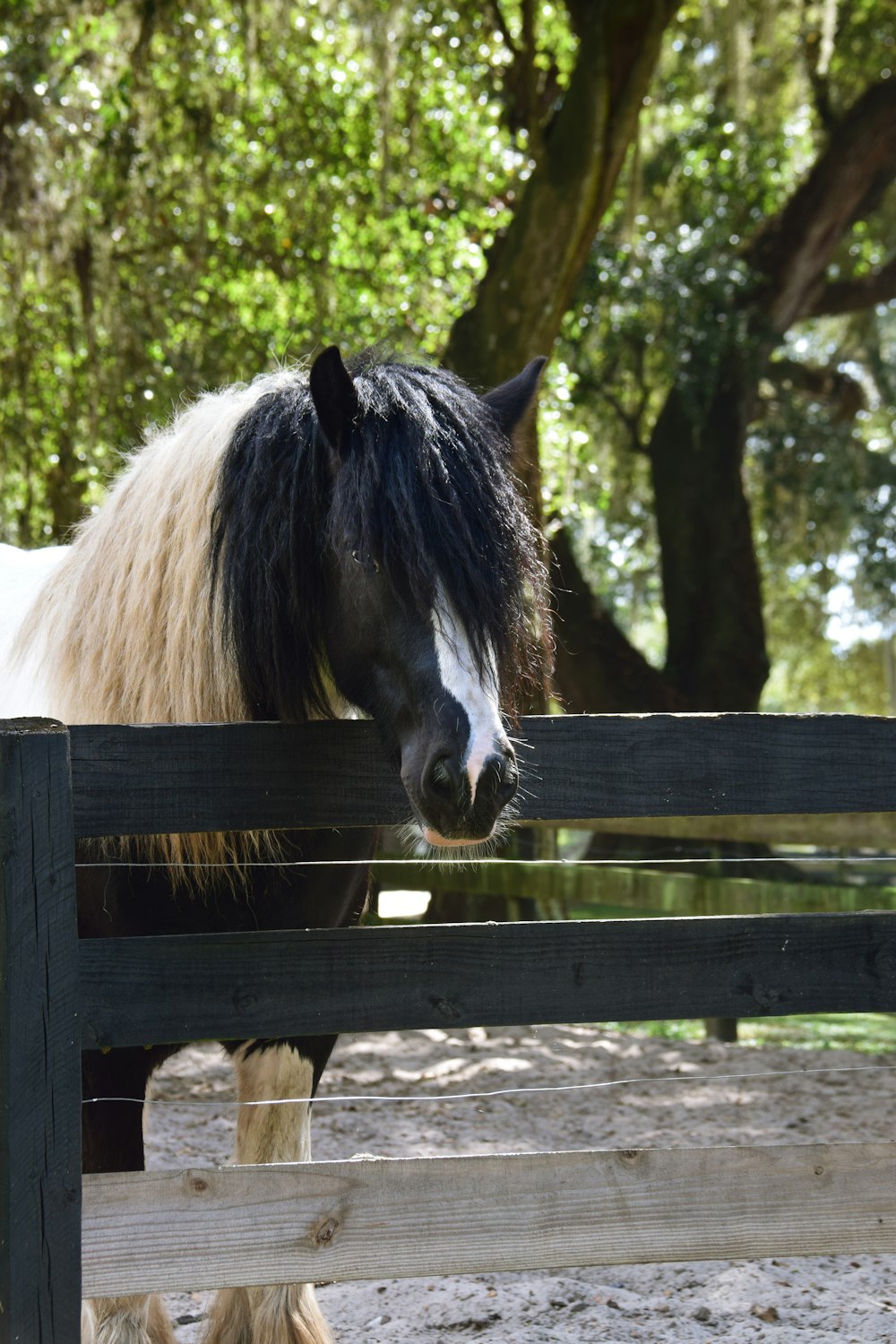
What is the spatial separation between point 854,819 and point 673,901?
1202mm

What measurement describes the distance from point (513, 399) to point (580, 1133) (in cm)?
330

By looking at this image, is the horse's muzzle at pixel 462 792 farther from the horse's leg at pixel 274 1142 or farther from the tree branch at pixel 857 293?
the tree branch at pixel 857 293

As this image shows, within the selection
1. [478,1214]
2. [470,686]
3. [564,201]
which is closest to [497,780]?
[470,686]

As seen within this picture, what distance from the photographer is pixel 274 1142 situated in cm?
283

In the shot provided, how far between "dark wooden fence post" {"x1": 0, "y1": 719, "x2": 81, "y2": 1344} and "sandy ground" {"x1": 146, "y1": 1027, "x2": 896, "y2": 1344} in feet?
4.71

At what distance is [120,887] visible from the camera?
2389 millimetres

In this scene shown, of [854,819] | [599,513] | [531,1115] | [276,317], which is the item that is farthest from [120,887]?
[599,513]

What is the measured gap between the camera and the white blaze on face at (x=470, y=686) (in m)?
1.95

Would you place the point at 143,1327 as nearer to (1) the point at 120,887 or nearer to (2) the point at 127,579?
(1) the point at 120,887

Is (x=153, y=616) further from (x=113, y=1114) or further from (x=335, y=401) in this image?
(x=113, y=1114)

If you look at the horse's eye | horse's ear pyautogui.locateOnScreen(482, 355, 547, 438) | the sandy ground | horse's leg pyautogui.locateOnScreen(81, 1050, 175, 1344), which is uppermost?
horse's ear pyautogui.locateOnScreen(482, 355, 547, 438)

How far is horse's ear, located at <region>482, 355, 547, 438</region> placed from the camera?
2656 millimetres

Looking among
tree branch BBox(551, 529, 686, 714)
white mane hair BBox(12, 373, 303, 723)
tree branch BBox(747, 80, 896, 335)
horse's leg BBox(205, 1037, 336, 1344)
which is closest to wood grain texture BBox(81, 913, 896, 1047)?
white mane hair BBox(12, 373, 303, 723)

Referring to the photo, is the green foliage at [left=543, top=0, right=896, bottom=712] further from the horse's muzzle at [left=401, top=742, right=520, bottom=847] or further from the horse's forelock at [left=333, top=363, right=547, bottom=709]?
the horse's muzzle at [left=401, top=742, right=520, bottom=847]
